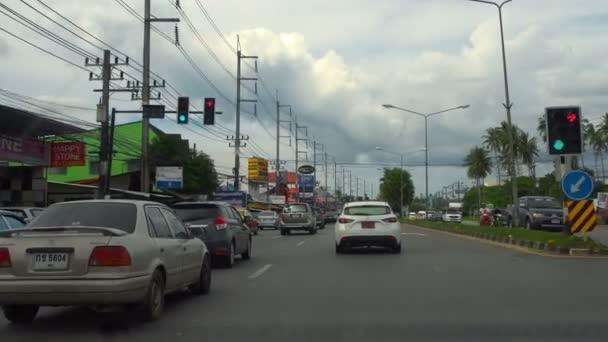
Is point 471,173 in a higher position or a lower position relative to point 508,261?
higher

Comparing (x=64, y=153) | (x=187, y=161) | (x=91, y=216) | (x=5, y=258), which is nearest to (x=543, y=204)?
(x=64, y=153)

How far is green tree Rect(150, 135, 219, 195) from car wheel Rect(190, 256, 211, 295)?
41.4 meters

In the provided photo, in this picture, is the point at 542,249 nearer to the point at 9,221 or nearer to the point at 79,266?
the point at 9,221

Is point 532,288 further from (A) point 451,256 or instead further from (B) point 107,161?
(B) point 107,161

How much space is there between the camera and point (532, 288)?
1140 cm

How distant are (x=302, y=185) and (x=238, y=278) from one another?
339ft

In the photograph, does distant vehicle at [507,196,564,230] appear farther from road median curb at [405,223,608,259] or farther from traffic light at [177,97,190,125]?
traffic light at [177,97,190,125]

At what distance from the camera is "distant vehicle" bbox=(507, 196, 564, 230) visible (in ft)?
100.0

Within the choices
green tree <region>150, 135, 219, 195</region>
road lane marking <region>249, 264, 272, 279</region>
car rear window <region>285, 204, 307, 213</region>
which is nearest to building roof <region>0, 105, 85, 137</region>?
car rear window <region>285, 204, 307, 213</region>

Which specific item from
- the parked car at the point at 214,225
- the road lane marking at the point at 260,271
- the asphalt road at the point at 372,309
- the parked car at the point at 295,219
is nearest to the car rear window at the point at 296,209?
the parked car at the point at 295,219

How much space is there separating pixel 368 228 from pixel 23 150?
1708cm

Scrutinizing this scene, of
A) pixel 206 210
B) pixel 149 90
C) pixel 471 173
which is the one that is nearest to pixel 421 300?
pixel 206 210

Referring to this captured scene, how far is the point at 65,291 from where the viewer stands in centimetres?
747

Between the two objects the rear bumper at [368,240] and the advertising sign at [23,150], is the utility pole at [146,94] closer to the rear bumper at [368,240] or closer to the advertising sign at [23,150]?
the advertising sign at [23,150]
